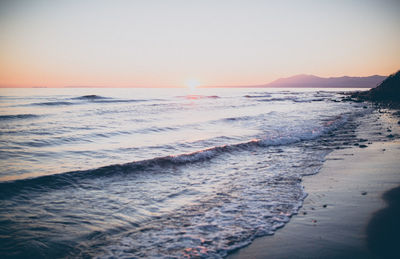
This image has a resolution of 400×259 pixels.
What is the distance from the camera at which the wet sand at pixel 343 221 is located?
10.7 ft

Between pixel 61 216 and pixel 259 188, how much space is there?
467 centimetres

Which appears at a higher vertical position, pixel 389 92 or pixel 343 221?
pixel 389 92

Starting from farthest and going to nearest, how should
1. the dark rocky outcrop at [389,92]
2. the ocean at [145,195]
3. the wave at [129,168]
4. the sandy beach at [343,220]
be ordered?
1. the dark rocky outcrop at [389,92]
2. the wave at [129,168]
3. the ocean at [145,195]
4. the sandy beach at [343,220]

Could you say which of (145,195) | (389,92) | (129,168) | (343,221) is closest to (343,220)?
(343,221)

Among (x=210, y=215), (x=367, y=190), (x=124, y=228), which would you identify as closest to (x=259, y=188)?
(x=210, y=215)

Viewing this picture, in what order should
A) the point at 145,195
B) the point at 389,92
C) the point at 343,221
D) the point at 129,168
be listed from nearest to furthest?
1. the point at 343,221
2. the point at 145,195
3. the point at 129,168
4. the point at 389,92

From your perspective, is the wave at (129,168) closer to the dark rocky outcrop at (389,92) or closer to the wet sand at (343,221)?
the wet sand at (343,221)

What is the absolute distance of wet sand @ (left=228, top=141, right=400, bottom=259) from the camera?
10.7ft

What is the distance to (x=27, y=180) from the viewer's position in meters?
6.48

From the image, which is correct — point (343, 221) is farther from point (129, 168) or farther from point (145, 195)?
point (129, 168)

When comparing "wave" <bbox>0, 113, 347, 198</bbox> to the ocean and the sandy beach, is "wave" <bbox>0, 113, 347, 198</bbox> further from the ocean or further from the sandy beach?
the sandy beach

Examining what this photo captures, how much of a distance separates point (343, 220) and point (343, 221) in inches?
1.6

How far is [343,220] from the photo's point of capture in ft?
13.4

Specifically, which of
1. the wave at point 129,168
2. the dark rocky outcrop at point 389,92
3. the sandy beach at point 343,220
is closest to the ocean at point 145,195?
the wave at point 129,168
